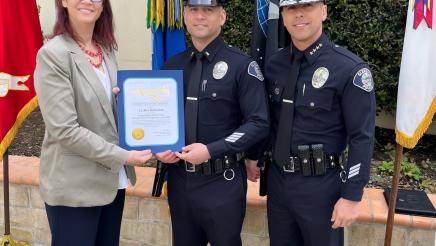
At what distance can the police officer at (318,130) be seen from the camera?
2.06 m

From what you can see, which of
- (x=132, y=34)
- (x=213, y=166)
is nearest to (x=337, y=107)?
(x=213, y=166)

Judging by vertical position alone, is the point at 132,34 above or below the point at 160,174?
above

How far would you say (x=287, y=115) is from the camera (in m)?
2.20

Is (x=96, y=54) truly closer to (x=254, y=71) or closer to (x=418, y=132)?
(x=254, y=71)

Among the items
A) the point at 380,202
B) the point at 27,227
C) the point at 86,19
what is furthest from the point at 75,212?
the point at 380,202

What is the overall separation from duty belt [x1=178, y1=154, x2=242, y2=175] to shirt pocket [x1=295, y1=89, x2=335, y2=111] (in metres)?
0.46

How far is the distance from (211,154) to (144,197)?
1177 mm

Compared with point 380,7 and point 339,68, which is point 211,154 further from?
point 380,7

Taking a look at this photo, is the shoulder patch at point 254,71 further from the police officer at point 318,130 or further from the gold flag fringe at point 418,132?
the gold flag fringe at point 418,132

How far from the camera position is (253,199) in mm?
3018

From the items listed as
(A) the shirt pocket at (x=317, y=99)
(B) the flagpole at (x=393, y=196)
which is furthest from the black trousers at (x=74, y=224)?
(B) the flagpole at (x=393, y=196)

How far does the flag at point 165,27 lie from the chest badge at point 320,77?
1014 mm

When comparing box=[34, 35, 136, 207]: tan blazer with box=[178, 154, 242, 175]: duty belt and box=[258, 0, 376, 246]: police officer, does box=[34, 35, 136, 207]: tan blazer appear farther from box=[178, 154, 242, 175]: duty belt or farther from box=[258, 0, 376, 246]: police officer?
box=[258, 0, 376, 246]: police officer

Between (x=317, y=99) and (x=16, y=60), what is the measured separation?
188 cm
